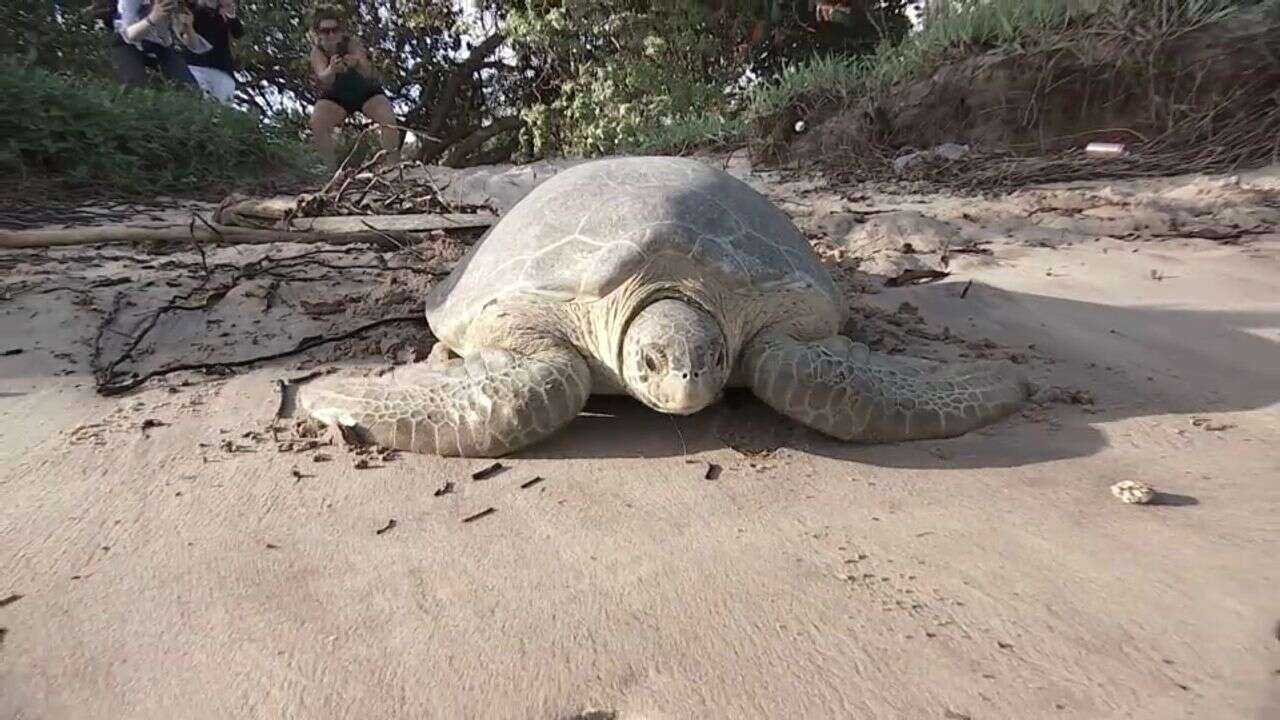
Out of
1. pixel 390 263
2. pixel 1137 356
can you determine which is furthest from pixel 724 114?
pixel 1137 356

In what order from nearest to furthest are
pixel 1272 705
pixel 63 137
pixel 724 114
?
pixel 1272 705
pixel 63 137
pixel 724 114

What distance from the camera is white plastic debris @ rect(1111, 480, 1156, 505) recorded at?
1.77m

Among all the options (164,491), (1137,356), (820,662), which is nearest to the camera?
(820,662)

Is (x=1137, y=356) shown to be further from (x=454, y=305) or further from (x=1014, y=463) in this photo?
(x=454, y=305)

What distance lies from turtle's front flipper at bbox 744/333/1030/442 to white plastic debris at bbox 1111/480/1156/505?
485mm

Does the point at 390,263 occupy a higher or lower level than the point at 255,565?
higher

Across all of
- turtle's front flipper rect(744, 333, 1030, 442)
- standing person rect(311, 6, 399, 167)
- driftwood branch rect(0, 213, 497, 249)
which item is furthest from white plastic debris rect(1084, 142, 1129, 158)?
standing person rect(311, 6, 399, 167)

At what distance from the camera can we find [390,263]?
3984 mm

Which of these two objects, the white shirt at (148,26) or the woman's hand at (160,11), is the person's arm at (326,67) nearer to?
the white shirt at (148,26)

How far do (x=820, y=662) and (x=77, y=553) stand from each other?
1.62 metres

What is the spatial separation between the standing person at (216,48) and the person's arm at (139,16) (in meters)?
0.33

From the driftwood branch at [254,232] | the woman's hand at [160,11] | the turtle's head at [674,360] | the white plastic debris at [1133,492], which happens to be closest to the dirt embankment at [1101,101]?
the driftwood branch at [254,232]

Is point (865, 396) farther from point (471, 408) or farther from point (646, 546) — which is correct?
point (471, 408)

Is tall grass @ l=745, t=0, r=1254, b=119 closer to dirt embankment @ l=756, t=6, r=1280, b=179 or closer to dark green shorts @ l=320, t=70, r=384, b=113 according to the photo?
dirt embankment @ l=756, t=6, r=1280, b=179
